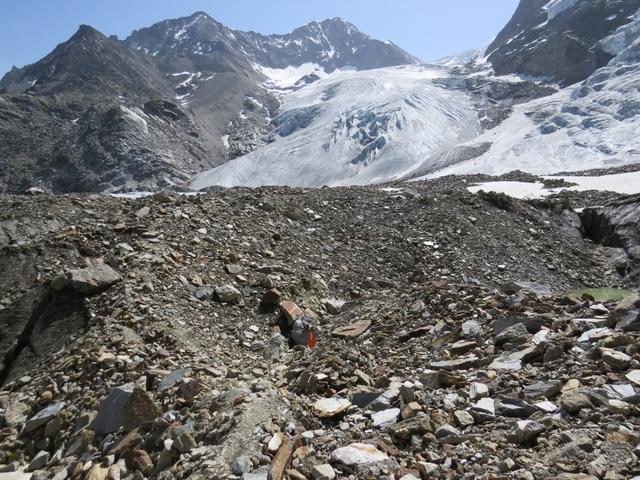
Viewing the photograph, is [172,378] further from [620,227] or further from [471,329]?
[620,227]

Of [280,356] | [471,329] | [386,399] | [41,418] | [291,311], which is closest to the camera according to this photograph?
[386,399]

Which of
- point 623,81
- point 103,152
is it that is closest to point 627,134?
point 623,81

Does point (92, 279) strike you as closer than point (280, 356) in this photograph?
No

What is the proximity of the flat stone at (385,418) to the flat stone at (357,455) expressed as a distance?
1.33ft

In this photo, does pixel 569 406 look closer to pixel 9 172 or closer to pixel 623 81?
pixel 623 81

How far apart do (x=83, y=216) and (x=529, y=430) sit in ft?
36.5

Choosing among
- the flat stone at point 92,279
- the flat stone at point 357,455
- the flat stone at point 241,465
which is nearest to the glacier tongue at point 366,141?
the flat stone at point 92,279

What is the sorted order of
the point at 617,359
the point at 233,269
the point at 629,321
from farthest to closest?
1. the point at 233,269
2. the point at 629,321
3. the point at 617,359

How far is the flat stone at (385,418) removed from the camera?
4.45 meters

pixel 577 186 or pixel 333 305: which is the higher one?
pixel 333 305

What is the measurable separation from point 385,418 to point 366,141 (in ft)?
288

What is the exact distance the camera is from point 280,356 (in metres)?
7.32

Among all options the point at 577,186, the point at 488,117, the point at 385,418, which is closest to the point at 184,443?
the point at 385,418

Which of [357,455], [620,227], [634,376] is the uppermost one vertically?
[357,455]
